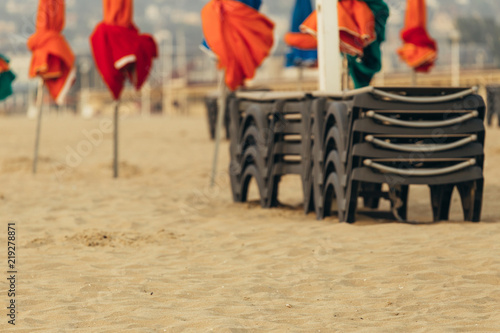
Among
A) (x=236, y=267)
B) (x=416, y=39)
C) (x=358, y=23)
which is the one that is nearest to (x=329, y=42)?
(x=358, y=23)

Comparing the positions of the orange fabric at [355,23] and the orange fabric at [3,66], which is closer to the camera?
the orange fabric at [355,23]

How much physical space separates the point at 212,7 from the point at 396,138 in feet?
12.0

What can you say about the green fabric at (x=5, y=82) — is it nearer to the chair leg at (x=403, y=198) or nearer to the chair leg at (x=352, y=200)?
the chair leg at (x=403, y=198)

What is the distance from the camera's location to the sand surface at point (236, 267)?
4211 mm

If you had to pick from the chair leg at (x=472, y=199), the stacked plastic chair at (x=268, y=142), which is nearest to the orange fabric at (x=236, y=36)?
the stacked plastic chair at (x=268, y=142)

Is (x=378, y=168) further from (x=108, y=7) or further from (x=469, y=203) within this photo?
(x=108, y=7)

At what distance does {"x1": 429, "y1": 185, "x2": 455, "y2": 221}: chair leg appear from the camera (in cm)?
730

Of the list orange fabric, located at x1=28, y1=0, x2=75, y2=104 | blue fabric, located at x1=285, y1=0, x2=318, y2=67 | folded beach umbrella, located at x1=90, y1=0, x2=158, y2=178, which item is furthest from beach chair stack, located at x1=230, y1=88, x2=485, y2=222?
blue fabric, located at x1=285, y1=0, x2=318, y2=67

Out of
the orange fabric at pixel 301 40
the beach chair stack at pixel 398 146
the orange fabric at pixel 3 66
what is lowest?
the beach chair stack at pixel 398 146

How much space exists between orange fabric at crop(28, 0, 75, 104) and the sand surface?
3.41m

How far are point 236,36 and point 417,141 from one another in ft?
11.8

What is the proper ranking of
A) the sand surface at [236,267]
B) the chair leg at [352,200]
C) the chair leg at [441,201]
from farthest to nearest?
the chair leg at [441,201] → the chair leg at [352,200] → the sand surface at [236,267]

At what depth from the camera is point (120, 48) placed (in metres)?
11.4

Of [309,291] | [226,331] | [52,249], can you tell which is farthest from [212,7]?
[226,331]
